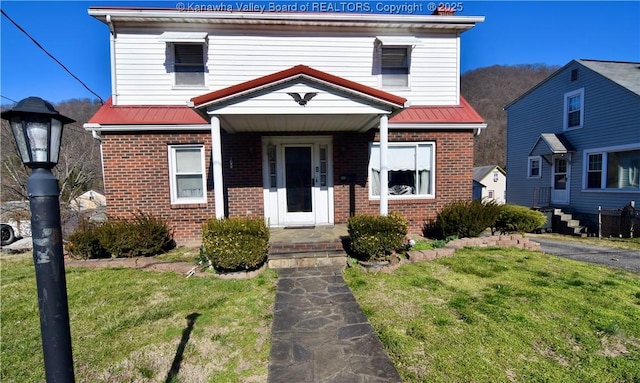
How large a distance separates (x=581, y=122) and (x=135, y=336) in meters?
18.1

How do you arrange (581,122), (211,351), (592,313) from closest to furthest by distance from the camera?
(211,351), (592,313), (581,122)

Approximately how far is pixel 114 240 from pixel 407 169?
710cm

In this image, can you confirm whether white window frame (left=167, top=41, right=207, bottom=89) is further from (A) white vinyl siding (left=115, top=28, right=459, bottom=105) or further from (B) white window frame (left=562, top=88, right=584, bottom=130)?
(B) white window frame (left=562, top=88, right=584, bottom=130)

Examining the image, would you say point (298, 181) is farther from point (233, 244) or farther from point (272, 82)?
point (233, 244)

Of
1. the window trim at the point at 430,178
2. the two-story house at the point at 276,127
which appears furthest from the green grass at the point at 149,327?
the window trim at the point at 430,178

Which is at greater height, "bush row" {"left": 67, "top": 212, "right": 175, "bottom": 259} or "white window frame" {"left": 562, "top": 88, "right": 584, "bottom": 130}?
"white window frame" {"left": 562, "top": 88, "right": 584, "bottom": 130}

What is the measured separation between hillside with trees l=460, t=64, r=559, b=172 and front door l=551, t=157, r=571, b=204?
2038cm

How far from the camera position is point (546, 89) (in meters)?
15.3

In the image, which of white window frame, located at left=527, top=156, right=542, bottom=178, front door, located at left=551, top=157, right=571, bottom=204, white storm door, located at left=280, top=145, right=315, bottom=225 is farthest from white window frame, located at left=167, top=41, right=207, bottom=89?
white window frame, located at left=527, top=156, right=542, bottom=178

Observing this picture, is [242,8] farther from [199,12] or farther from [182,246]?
[182,246]

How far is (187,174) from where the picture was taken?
293 inches

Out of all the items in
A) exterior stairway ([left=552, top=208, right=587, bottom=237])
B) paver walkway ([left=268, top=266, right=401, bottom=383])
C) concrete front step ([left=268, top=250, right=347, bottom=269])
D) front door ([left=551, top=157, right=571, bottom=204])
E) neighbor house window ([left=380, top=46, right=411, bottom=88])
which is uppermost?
neighbor house window ([left=380, top=46, right=411, bottom=88])

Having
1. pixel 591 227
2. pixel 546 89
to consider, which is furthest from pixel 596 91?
pixel 591 227

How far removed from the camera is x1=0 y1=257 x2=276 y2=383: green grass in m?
2.76
